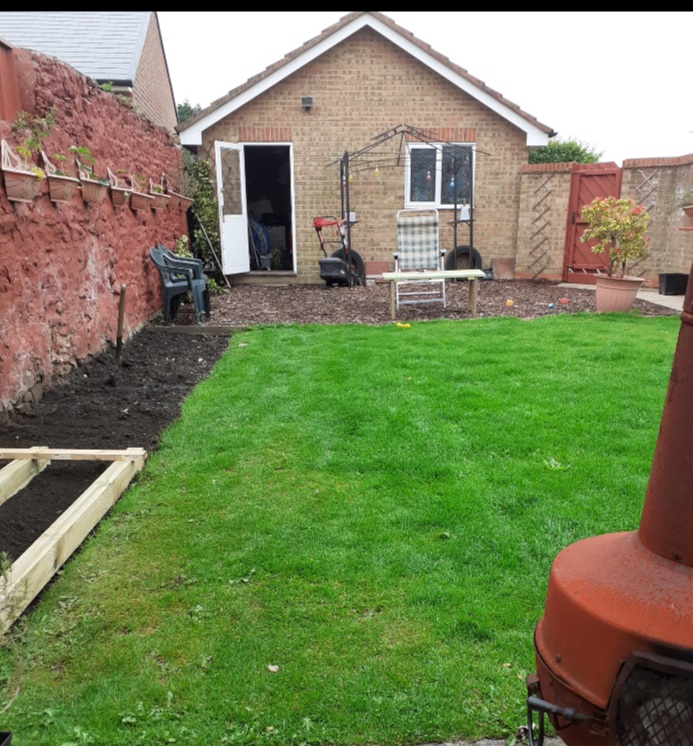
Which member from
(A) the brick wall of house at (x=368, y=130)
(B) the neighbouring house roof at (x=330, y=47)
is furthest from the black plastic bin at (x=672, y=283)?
(B) the neighbouring house roof at (x=330, y=47)

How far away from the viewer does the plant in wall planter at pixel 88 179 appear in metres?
4.80

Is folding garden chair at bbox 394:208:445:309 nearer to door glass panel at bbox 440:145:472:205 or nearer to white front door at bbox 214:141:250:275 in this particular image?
door glass panel at bbox 440:145:472:205

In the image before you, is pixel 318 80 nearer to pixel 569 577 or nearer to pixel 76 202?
pixel 76 202

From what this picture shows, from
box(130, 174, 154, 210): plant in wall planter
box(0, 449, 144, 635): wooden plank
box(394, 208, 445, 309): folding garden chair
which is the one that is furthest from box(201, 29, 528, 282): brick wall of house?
box(0, 449, 144, 635): wooden plank

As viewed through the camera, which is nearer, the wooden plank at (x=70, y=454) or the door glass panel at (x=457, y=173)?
the wooden plank at (x=70, y=454)

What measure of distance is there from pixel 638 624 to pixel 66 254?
4.71 meters

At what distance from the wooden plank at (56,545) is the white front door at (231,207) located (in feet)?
26.7

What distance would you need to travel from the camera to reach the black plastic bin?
9.34m

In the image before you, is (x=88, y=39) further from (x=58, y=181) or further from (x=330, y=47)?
(x=58, y=181)

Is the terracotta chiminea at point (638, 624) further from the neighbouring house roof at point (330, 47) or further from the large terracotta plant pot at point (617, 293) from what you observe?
the neighbouring house roof at point (330, 47)

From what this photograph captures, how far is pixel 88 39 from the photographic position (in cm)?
1179

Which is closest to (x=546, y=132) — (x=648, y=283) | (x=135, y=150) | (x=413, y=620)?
(x=648, y=283)

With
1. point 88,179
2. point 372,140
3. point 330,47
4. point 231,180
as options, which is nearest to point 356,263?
point 372,140

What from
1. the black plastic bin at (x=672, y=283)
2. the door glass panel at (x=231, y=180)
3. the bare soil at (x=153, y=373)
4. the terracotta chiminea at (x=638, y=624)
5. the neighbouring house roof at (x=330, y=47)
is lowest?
the bare soil at (x=153, y=373)
